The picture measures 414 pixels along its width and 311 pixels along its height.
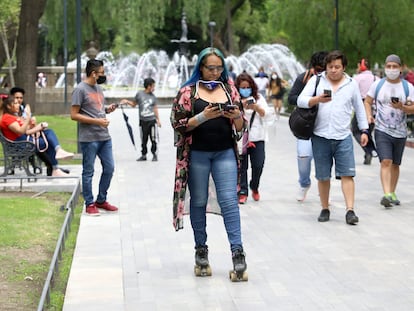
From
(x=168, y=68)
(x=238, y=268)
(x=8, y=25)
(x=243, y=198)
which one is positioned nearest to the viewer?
(x=238, y=268)

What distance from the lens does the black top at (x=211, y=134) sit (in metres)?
7.62

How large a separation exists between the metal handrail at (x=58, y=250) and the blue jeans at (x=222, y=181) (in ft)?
3.92

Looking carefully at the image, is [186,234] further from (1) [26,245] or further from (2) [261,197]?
(2) [261,197]

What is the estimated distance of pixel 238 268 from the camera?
7.54m

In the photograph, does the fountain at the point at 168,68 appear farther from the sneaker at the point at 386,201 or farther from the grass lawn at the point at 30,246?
the sneaker at the point at 386,201

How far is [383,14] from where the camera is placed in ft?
104

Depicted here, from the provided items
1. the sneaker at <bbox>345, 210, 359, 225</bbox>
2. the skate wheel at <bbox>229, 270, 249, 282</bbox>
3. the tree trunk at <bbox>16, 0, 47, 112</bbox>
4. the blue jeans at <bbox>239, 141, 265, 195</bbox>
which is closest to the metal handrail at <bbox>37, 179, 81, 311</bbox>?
the skate wheel at <bbox>229, 270, 249, 282</bbox>

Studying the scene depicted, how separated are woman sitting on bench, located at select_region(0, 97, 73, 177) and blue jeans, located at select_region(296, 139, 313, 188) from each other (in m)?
3.72

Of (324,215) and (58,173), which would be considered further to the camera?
(58,173)

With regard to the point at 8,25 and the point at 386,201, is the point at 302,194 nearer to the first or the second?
the point at 386,201

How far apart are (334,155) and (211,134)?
3135 millimetres

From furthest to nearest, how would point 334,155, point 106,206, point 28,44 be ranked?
point 28,44
point 106,206
point 334,155

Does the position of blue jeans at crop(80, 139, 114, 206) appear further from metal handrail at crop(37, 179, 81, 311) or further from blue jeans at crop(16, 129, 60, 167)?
blue jeans at crop(16, 129, 60, 167)

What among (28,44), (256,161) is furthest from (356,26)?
(256,161)
